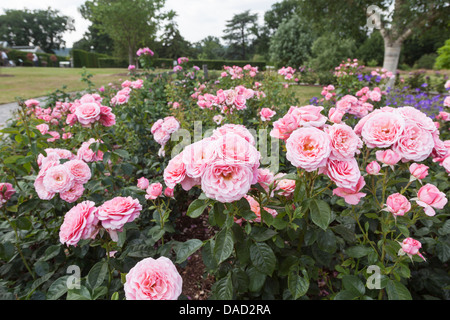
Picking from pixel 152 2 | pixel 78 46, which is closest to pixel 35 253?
pixel 152 2

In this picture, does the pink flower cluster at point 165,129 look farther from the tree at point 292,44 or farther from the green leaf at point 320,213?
the tree at point 292,44

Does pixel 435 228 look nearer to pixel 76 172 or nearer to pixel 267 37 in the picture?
pixel 76 172

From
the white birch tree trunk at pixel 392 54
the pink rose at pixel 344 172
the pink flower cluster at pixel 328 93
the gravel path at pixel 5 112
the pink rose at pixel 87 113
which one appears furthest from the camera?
the white birch tree trunk at pixel 392 54

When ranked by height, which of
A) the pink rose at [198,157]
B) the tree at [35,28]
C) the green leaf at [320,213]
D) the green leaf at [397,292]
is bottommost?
the green leaf at [397,292]

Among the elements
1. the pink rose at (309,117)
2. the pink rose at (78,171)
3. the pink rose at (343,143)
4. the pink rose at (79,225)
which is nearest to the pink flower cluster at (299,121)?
the pink rose at (309,117)

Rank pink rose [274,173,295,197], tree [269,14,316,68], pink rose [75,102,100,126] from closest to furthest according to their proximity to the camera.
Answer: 1. pink rose [274,173,295,197]
2. pink rose [75,102,100,126]
3. tree [269,14,316,68]

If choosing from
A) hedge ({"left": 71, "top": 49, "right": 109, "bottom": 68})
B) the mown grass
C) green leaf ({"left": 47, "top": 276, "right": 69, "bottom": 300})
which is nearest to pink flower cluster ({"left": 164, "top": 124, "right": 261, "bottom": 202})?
green leaf ({"left": 47, "top": 276, "right": 69, "bottom": 300})

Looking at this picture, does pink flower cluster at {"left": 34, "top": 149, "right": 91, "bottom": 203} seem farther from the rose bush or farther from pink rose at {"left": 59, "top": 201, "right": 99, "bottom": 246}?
pink rose at {"left": 59, "top": 201, "right": 99, "bottom": 246}

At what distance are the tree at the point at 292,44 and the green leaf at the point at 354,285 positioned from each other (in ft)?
60.7

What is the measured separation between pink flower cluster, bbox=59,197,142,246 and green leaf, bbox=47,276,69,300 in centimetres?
20

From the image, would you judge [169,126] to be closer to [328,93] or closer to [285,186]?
[285,186]

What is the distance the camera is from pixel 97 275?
94 centimetres

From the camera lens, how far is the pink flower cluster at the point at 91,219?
84 centimetres

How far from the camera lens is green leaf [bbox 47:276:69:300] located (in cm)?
89
